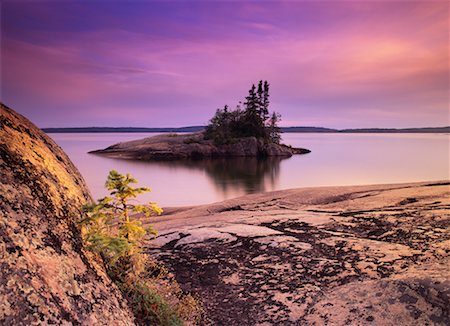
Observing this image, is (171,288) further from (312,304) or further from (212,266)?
(312,304)

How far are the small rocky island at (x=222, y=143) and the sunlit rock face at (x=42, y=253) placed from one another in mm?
48940

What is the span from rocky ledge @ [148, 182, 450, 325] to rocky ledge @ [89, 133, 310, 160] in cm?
4517

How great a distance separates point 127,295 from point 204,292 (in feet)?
5.04

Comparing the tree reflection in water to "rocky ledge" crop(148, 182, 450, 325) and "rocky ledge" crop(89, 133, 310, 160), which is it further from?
"rocky ledge" crop(148, 182, 450, 325)

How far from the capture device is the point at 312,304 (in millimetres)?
4539

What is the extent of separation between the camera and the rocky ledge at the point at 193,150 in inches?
2109

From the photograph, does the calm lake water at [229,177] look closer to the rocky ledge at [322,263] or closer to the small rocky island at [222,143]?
the small rocky island at [222,143]

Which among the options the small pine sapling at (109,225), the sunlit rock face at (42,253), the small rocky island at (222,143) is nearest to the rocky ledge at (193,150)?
the small rocky island at (222,143)

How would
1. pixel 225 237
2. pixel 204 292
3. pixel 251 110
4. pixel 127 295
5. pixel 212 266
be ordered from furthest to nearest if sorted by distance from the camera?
pixel 251 110, pixel 225 237, pixel 212 266, pixel 204 292, pixel 127 295

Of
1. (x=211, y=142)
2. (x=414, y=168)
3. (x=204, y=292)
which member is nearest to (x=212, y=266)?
(x=204, y=292)

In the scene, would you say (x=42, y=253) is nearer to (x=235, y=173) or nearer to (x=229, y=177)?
(x=229, y=177)

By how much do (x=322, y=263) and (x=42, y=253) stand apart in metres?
4.16

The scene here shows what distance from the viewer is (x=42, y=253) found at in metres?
3.02

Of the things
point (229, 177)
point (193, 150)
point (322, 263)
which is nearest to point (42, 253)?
point (322, 263)
